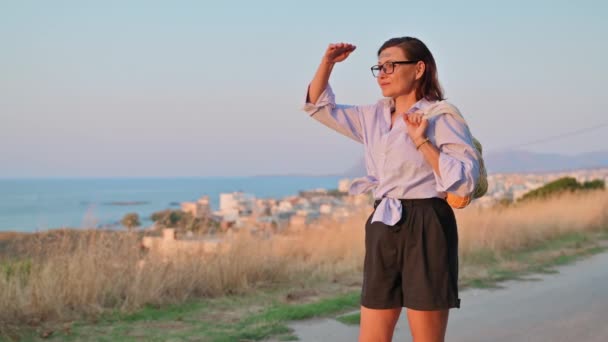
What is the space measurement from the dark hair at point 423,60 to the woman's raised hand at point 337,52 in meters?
0.16

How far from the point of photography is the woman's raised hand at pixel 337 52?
3535mm

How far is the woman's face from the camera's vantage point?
3.43 m

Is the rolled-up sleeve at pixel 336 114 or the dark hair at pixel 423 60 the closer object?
the dark hair at pixel 423 60

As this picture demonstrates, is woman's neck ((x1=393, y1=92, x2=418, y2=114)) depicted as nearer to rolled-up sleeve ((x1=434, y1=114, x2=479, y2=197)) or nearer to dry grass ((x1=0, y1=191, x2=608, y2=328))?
rolled-up sleeve ((x1=434, y1=114, x2=479, y2=197))

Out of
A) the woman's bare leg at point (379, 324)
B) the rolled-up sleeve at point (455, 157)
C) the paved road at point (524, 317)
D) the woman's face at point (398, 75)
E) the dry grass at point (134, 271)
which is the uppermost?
the woman's face at point (398, 75)

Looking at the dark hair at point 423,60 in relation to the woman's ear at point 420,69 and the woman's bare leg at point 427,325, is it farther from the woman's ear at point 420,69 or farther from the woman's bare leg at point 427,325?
the woman's bare leg at point 427,325

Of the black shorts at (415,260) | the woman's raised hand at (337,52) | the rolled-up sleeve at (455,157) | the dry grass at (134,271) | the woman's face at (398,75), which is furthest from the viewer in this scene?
the dry grass at (134,271)

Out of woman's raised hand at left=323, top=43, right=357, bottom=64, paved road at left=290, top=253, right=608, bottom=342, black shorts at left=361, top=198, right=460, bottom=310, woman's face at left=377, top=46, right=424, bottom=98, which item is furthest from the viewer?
paved road at left=290, top=253, right=608, bottom=342

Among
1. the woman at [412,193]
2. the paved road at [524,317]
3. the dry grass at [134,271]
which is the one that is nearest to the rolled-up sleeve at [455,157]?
the woman at [412,193]

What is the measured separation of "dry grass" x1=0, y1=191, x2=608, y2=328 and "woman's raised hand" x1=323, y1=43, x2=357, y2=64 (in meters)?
3.88

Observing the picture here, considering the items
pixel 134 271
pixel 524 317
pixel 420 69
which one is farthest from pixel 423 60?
pixel 134 271

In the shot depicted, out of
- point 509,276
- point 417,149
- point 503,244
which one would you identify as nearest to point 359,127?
point 417,149

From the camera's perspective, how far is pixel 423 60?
3443 millimetres

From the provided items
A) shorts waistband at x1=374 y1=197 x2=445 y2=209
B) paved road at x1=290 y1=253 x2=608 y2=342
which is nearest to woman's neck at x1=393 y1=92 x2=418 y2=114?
shorts waistband at x1=374 y1=197 x2=445 y2=209
